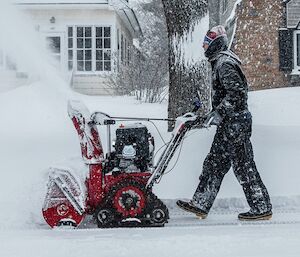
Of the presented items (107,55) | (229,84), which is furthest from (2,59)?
(229,84)

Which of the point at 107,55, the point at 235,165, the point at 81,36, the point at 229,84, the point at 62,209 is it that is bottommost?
the point at 62,209

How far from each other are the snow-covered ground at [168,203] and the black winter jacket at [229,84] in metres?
1.12

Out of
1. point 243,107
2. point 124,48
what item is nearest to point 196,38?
point 243,107

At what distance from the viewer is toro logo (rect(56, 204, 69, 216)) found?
618 cm

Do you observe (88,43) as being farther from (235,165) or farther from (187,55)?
(235,165)

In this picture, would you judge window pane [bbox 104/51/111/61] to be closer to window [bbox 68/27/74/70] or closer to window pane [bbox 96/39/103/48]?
window pane [bbox 96/39/103/48]

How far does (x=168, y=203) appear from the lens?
7.20 metres

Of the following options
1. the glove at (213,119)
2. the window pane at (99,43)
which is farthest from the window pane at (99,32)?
the glove at (213,119)

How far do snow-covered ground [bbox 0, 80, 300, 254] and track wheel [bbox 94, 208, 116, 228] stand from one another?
14 cm

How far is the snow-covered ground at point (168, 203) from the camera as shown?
5.29m

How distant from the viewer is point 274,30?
19703mm

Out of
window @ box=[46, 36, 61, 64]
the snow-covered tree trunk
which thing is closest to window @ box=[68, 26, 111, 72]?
window @ box=[46, 36, 61, 64]

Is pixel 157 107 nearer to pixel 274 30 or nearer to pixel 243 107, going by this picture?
pixel 274 30

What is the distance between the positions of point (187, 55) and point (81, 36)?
13491 mm
